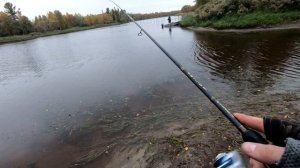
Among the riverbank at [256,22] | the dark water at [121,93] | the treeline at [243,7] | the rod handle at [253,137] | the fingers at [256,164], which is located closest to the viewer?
the fingers at [256,164]

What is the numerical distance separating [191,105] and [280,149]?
861 centimetres

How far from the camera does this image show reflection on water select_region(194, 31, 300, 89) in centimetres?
1273

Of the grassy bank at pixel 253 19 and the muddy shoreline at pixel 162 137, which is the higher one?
the grassy bank at pixel 253 19

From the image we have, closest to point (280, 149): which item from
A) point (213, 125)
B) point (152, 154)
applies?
point (152, 154)

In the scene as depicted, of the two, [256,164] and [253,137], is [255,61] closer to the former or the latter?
[253,137]

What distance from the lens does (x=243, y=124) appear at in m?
2.35

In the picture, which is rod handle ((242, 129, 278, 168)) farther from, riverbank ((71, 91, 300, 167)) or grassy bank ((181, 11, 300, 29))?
grassy bank ((181, 11, 300, 29))

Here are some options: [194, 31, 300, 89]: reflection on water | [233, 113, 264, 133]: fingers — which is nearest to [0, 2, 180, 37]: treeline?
[194, 31, 300, 89]: reflection on water

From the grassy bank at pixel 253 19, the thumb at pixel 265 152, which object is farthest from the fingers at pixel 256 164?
the grassy bank at pixel 253 19

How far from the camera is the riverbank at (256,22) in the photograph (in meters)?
29.5

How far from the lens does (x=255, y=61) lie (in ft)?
53.4

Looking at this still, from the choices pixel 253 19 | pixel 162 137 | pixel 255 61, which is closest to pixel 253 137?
pixel 162 137

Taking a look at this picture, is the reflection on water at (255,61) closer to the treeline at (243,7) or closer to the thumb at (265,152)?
the treeline at (243,7)

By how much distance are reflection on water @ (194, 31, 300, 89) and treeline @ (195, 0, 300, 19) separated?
30.8 feet
